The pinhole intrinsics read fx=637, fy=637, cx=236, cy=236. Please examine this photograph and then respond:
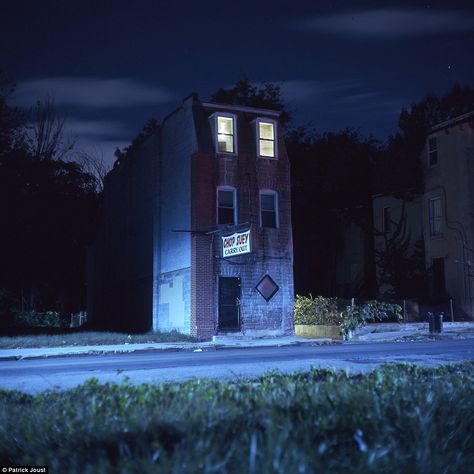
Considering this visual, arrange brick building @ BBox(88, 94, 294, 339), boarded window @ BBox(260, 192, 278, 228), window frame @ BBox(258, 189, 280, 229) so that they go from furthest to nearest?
1. boarded window @ BBox(260, 192, 278, 228)
2. window frame @ BBox(258, 189, 280, 229)
3. brick building @ BBox(88, 94, 294, 339)

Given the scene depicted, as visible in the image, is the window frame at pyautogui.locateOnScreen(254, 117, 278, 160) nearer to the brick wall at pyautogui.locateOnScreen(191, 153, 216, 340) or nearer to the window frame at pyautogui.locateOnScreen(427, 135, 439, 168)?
the brick wall at pyautogui.locateOnScreen(191, 153, 216, 340)

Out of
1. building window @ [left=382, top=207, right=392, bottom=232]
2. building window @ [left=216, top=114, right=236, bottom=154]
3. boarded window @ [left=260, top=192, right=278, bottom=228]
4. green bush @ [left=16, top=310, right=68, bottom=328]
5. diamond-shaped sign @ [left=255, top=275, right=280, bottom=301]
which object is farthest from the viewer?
green bush @ [left=16, top=310, right=68, bottom=328]

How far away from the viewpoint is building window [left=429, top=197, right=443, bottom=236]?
34.3 meters

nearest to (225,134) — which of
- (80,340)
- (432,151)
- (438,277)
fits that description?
(80,340)

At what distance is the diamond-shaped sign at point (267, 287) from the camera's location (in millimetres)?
27773

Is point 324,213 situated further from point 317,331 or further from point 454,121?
point 317,331

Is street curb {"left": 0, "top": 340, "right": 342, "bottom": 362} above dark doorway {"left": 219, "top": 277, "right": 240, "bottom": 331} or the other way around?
the other way around

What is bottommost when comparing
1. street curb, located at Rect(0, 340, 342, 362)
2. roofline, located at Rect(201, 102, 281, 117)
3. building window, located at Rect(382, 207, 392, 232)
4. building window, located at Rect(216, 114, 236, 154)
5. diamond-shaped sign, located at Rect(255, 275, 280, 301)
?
street curb, located at Rect(0, 340, 342, 362)

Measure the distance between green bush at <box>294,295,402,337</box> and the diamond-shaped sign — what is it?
1.88 metres

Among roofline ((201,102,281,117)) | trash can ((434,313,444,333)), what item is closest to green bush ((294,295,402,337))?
trash can ((434,313,444,333))

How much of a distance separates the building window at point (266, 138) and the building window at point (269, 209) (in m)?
1.79

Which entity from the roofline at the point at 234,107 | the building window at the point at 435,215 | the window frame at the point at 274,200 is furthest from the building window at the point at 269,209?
the building window at the point at 435,215

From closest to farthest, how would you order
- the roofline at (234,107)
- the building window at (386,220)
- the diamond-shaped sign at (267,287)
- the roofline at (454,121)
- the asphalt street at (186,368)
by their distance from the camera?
the asphalt street at (186,368)
the diamond-shaped sign at (267,287)
the roofline at (234,107)
the roofline at (454,121)
the building window at (386,220)

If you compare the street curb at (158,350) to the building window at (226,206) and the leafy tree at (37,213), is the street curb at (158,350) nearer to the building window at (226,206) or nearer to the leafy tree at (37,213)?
the building window at (226,206)
